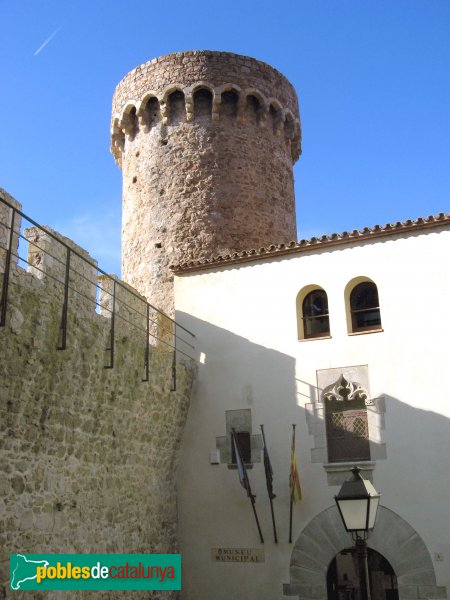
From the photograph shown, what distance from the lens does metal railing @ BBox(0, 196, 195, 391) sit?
26.4 ft

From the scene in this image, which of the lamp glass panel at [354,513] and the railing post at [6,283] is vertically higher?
the railing post at [6,283]

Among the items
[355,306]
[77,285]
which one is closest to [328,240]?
[355,306]

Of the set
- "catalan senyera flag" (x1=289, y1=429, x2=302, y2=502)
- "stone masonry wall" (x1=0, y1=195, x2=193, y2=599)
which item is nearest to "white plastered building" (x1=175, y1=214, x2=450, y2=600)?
"catalan senyera flag" (x1=289, y1=429, x2=302, y2=502)

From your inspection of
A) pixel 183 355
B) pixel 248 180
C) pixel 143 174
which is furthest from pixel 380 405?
pixel 143 174

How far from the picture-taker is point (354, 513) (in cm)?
575

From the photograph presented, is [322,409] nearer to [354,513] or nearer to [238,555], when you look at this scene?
[238,555]

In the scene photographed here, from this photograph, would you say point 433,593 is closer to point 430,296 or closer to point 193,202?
point 430,296

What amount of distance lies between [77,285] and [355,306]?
5.08 m

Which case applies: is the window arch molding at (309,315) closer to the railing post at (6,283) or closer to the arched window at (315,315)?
the arched window at (315,315)

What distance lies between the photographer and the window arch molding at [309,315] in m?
12.1

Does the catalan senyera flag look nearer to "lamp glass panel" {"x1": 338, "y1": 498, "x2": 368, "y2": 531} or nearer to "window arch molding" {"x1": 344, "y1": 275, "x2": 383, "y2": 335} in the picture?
"window arch molding" {"x1": 344, "y1": 275, "x2": 383, "y2": 335}

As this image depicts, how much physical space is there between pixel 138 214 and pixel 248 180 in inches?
115

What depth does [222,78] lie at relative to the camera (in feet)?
55.1

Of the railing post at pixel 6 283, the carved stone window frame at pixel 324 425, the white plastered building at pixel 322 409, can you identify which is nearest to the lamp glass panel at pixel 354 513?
the railing post at pixel 6 283
